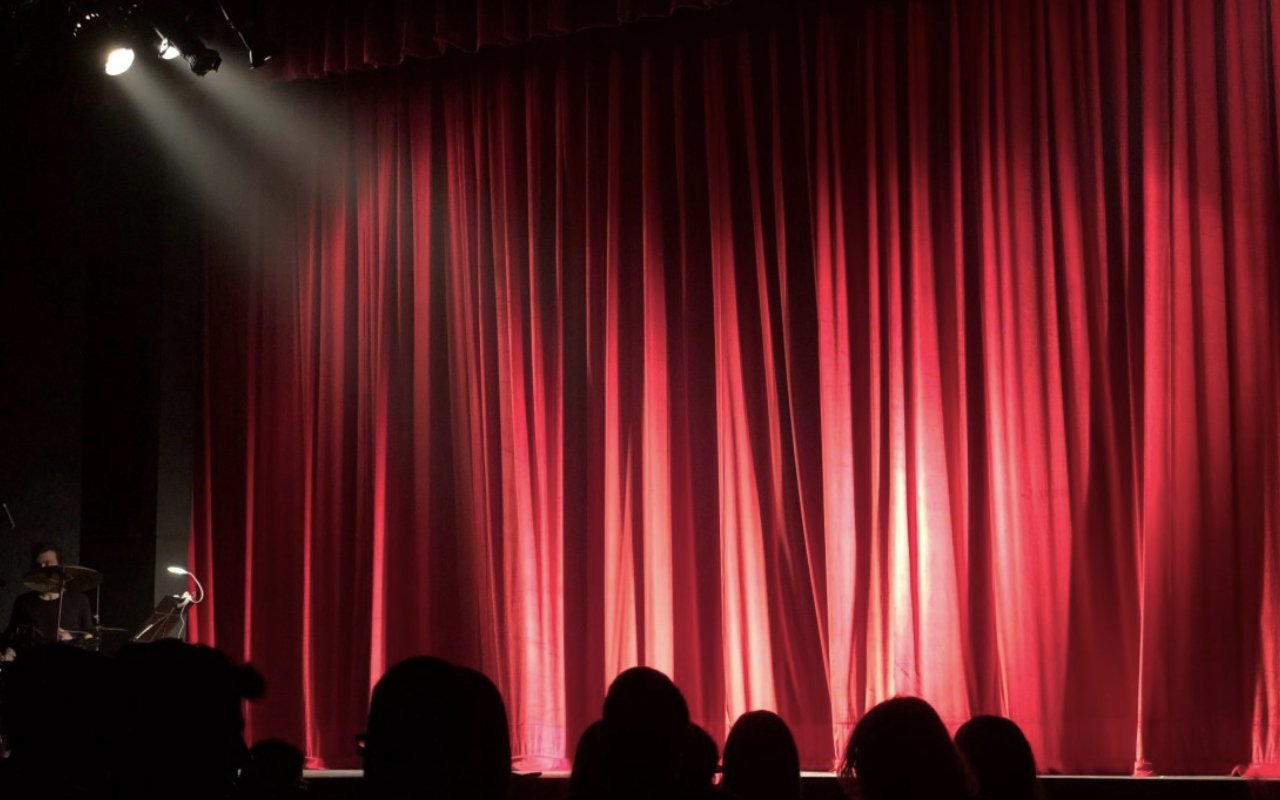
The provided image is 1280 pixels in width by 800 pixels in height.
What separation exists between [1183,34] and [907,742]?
4.49 meters

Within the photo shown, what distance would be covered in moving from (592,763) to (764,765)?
490 mm

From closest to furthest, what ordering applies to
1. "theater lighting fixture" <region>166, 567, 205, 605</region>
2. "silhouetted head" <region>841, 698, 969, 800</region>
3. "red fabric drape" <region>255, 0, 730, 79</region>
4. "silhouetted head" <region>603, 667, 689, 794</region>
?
"silhouetted head" <region>841, 698, 969, 800</region>
"silhouetted head" <region>603, 667, 689, 794</region>
"red fabric drape" <region>255, 0, 730, 79</region>
"theater lighting fixture" <region>166, 567, 205, 605</region>

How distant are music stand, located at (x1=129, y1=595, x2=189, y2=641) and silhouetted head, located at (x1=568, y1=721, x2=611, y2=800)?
170 inches

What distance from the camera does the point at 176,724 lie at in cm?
185

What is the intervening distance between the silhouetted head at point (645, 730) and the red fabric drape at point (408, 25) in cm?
433

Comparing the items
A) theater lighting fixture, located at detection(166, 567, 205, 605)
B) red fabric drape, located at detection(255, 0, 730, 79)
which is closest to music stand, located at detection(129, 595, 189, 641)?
theater lighting fixture, located at detection(166, 567, 205, 605)

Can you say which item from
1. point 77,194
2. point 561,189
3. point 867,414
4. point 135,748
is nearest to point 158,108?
point 77,194

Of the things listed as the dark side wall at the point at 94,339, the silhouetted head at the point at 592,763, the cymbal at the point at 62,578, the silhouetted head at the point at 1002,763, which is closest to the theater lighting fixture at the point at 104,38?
the dark side wall at the point at 94,339

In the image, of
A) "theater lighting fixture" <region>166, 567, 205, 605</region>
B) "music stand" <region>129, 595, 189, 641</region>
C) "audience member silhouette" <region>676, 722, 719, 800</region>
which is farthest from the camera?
"theater lighting fixture" <region>166, 567, 205, 605</region>

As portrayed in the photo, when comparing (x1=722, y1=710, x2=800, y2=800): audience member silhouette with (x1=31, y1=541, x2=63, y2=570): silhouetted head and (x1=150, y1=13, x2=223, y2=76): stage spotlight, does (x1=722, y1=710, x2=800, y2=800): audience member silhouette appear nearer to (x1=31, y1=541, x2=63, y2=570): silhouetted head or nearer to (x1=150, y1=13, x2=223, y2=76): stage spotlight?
(x1=150, y1=13, x2=223, y2=76): stage spotlight

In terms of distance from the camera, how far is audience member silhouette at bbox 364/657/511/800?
5.12 ft

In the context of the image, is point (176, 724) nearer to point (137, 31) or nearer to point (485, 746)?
point (485, 746)

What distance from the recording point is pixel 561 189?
655 centimetres

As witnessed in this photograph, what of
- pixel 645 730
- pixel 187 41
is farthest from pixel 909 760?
pixel 187 41
